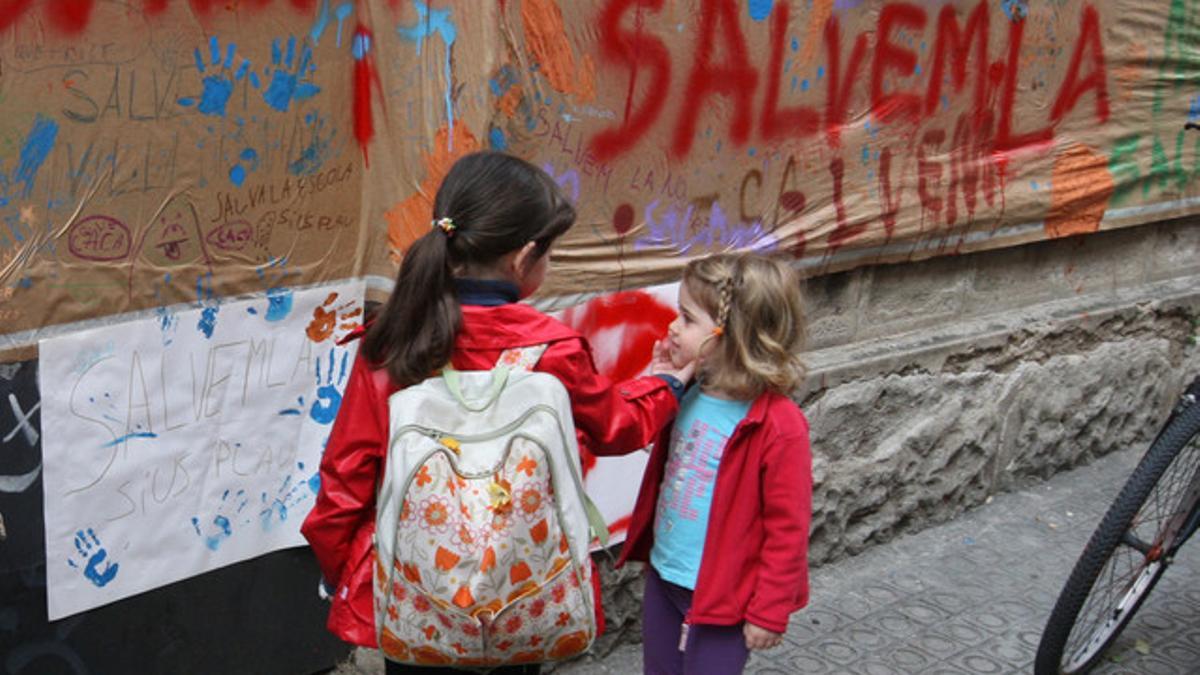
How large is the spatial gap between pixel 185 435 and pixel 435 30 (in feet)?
3.63

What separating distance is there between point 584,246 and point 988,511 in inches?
90.7

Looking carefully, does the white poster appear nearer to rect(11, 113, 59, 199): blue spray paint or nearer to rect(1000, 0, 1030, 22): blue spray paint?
rect(11, 113, 59, 199): blue spray paint

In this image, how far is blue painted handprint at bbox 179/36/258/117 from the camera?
9.56 ft

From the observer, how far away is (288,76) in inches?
120

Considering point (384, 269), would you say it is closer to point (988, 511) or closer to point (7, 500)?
point (7, 500)

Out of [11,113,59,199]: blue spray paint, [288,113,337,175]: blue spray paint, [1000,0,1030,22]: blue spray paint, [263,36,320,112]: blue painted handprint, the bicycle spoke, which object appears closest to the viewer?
[11,113,59,199]: blue spray paint

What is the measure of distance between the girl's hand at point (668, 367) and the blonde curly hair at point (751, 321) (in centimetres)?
4

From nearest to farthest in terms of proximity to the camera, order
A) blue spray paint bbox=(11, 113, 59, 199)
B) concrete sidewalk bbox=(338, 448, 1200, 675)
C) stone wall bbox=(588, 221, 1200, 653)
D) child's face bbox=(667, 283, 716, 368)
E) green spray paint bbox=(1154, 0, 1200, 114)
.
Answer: child's face bbox=(667, 283, 716, 368) < blue spray paint bbox=(11, 113, 59, 199) < concrete sidewalk bbox=(338, 448, 1200, 675) < stone wall bbox=(588, 221, 1200, 653) < green spray paint bbox=(1154, 0, 1200, 114)

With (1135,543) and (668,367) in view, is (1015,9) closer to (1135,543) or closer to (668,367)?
(1135,543)

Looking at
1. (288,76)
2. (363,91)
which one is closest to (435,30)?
(363,91)

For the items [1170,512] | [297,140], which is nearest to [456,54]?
[297,140]

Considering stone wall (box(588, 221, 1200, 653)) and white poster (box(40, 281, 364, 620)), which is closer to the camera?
white poster (box(40, 281, 364, 620))

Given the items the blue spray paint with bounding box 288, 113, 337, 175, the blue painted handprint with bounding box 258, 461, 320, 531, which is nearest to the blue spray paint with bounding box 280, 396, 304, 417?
the blue painted handprint with bounding box 258, 461, 320, 531

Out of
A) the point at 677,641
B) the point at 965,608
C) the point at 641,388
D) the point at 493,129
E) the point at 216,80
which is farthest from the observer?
the point at 965,608
